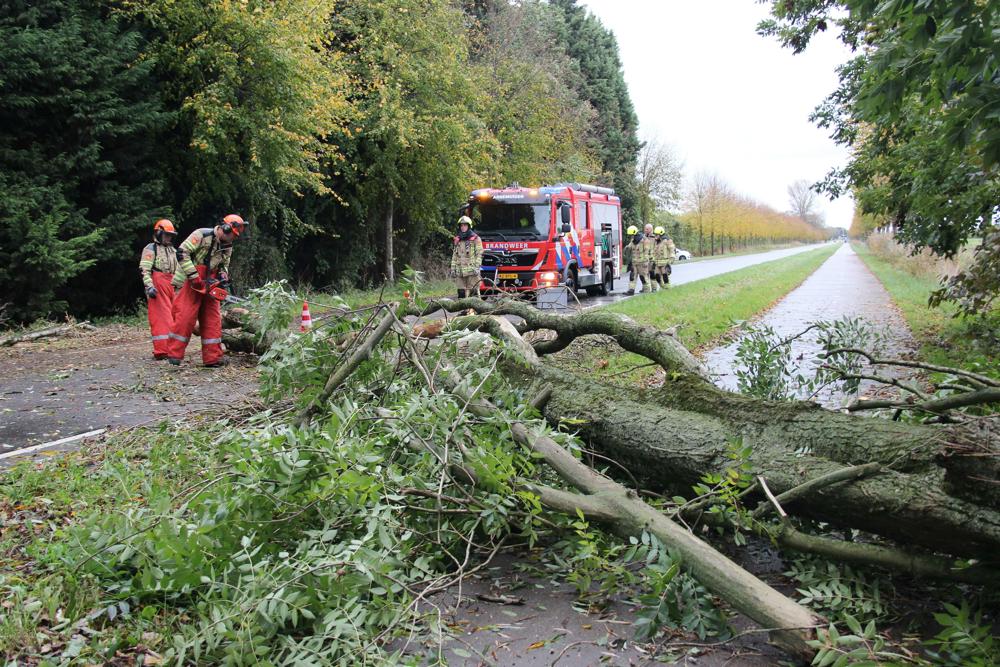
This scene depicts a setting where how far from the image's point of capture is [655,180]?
47.8 m

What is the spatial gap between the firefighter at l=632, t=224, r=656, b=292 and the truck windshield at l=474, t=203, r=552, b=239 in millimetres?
4753

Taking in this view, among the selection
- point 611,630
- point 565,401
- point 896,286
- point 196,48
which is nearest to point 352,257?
point 196,48

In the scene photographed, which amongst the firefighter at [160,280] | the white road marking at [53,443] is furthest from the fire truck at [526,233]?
the white road marking at [53,443]

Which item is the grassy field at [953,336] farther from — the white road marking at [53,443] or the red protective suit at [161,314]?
the red protective suit at [161,314]

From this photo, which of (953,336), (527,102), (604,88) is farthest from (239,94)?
(604,88)

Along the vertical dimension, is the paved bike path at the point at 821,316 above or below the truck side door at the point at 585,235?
below

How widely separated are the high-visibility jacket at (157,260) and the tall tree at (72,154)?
4.20 m

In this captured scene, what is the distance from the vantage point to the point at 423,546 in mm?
3621

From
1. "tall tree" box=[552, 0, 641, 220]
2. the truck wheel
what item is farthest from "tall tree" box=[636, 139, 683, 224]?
the truck wheel

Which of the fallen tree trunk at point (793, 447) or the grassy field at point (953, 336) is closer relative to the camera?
the fallen tree trunk at point (793, 447)

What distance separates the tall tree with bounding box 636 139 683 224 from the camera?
47.4m

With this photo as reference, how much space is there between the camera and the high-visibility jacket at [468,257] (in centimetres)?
1500

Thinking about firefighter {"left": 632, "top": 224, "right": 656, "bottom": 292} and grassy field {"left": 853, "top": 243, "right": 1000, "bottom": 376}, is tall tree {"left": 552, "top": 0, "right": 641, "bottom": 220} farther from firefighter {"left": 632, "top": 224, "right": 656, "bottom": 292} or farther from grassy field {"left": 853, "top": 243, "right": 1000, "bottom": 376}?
grassy field {"left": 853, "top": 243, "right": 1000, "bottom": 376}

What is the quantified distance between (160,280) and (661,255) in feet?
49.2
